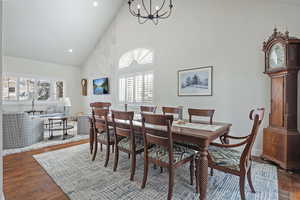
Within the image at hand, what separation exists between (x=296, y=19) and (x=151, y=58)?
334 centimetres

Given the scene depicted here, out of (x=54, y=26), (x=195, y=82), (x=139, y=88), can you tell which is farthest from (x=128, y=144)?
(x=54, y=26)

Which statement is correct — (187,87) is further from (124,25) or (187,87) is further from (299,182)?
(124,25)

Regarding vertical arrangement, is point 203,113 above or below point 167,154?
above

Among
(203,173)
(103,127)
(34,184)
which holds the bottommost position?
(34,184)

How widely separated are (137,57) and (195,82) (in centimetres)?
236

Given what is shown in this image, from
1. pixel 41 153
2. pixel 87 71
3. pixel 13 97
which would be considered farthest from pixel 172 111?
pixel 13 97

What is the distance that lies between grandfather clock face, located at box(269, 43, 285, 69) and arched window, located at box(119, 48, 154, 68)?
3039 mm

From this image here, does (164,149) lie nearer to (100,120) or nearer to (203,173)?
(203,173)

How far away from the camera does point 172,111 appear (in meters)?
3.07

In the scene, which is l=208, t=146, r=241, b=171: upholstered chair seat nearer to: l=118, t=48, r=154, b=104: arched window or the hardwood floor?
the hardwood floor

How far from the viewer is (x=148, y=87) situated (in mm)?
4898

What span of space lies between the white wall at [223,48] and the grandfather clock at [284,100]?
354mm

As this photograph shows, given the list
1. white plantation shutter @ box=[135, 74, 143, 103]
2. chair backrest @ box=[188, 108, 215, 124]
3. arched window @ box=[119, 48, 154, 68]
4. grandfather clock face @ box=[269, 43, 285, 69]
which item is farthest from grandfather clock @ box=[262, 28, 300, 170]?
white plantation shutter @ box=[135, 74, 143, 103]

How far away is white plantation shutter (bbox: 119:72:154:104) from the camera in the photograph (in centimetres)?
487
